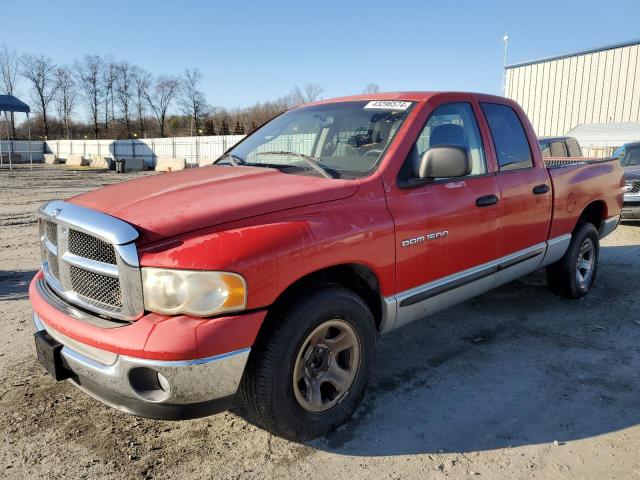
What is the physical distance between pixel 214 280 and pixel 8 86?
76.0 meters

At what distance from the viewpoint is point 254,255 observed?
235 cm

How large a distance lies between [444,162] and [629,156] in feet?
35.0

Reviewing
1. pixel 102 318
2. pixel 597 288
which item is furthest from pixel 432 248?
pixel 597 288

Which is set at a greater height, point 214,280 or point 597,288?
point 214,280

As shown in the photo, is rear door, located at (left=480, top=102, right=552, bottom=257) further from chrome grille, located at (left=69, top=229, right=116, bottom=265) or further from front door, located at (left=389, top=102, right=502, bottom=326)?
chrome grille, located at (left=69, top=229, right=116, bottom=265)

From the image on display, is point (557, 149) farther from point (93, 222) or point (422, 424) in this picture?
point (93, 222)

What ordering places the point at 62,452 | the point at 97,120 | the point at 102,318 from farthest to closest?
the point at 97,120 → the point at 62,452 → the point at 102,318

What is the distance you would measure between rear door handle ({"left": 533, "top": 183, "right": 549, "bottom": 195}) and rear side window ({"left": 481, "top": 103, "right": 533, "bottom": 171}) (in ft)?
0.67

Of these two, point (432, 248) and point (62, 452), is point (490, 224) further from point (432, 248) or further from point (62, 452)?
point (62, 452)

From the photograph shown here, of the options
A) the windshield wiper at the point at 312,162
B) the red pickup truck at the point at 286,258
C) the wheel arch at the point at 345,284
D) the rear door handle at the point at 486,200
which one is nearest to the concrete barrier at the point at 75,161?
the red pickup truck at the point at 286,258

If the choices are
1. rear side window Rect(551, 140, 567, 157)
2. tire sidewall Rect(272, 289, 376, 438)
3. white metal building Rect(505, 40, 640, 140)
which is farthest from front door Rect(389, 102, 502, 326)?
white metal building Rect(505, 40, 640, 140)

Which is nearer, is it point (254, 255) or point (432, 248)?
point (254, 255)

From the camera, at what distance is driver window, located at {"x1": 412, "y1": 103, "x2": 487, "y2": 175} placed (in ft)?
11.3

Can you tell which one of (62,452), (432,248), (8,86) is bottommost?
(62,452)
